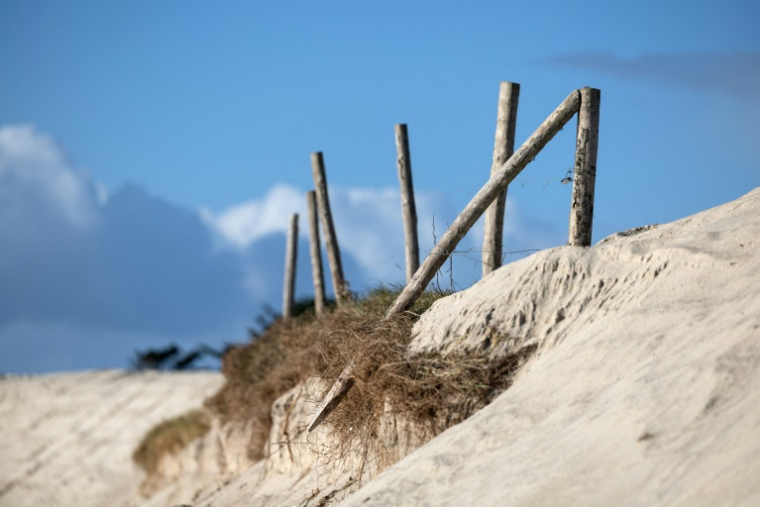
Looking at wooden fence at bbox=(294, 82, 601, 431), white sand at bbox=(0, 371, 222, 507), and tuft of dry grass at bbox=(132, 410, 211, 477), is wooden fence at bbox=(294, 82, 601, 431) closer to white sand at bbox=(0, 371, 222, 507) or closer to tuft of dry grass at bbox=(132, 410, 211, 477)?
tuft of dry grass at bbox=(132, 410, 211, 477)

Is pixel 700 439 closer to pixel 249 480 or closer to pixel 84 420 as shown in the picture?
pixel 249 480

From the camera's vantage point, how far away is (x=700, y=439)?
5.12 m

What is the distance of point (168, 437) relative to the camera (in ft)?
60.2

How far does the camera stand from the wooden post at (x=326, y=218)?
15500 mm

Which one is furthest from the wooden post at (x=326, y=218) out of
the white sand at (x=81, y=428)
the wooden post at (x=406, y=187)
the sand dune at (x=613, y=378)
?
the white sand at (x=81, y=428)

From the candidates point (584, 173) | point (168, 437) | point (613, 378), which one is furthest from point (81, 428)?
point (613, 378)

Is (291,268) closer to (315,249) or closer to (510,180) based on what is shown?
(315,249)

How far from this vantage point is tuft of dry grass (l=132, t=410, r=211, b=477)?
57.8 ft

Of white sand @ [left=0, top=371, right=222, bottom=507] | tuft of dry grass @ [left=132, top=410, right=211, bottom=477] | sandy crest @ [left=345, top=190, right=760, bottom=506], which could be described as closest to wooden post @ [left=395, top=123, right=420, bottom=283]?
sandy crest @ [left=345, top=190, right=760, bottom=506]

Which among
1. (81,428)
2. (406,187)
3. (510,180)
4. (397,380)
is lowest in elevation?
(397,380)

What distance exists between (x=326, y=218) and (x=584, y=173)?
738 cm

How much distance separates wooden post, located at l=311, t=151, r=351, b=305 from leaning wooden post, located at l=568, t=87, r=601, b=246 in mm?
6773

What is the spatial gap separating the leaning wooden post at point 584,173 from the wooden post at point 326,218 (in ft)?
22.2

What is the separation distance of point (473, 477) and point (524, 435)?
420 mm
